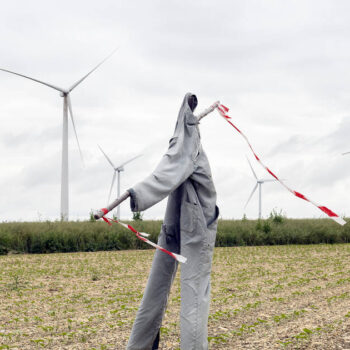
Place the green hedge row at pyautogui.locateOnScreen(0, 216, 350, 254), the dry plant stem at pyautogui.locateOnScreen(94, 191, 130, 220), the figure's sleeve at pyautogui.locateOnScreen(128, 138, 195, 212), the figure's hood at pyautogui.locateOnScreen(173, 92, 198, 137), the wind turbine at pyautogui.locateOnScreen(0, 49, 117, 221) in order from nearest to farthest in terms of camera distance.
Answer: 1. the dry plant stem at pyautogui.locateOnScreen(94, 191, 130, 220)
2. the figure's sleeve at pyautogui.locateOnScreen(128, 138, 195, 212)
3. the figure's hood at pyautogui.locateOnScreen(173, 92, 198, 137)
4. the green hedge row at pyautogui.locateOnScreen(0, 216, 350, 254)
5. the wind turbine at pyautogui.locateOnScreen(0, 49, 117, 221)

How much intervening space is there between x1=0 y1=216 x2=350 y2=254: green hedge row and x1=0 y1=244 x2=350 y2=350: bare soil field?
3.44 m

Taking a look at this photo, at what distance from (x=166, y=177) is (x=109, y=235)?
17.5 metres

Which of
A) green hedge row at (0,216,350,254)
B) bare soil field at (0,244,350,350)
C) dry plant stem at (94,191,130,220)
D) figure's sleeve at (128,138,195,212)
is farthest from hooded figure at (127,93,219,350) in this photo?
green hedge row at (0,216,350,254)

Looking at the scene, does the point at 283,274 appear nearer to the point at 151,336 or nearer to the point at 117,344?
the point at 117,344

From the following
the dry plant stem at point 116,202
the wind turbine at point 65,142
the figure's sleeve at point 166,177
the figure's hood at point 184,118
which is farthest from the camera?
the wind turbine at point 65,142

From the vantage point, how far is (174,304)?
9562 mm

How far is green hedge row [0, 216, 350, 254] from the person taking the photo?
69.3 feet

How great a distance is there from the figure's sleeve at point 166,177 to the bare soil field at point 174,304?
246 cm

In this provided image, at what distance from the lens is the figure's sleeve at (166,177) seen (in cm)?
460

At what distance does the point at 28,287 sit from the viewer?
1216 cm

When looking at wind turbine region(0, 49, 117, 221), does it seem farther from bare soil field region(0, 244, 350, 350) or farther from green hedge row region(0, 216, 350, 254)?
bare soil field region(0, 244, 350, 350)

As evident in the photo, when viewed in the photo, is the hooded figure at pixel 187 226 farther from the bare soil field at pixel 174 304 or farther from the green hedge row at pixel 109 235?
the green hedge row at pixel 109 235

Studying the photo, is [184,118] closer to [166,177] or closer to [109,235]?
[166,177]

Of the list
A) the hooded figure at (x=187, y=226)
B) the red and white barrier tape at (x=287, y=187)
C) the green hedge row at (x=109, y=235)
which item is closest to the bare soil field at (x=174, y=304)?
the hooded figure at (x=187, y=226)
